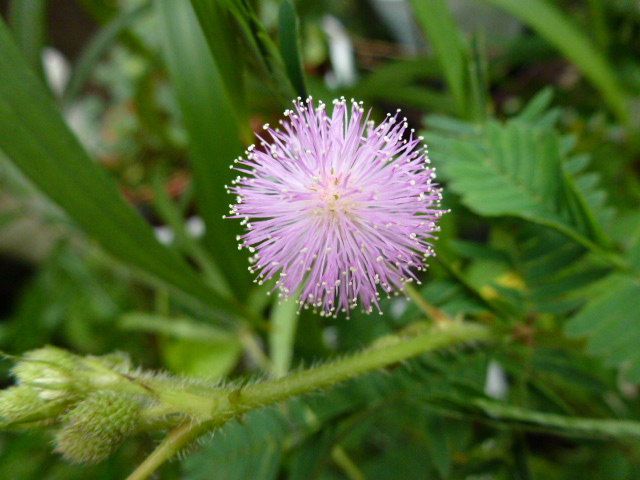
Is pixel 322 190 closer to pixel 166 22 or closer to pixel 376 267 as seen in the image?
pixel 376 267

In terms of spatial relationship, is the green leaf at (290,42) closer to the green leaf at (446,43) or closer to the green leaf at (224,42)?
the green leaf at (224,42)

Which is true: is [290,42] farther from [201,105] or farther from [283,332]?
[283,332]

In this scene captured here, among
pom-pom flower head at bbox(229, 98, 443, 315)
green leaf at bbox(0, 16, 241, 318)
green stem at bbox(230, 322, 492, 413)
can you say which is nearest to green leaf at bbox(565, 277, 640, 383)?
green stem at bbox(230, 322, 492, 413)

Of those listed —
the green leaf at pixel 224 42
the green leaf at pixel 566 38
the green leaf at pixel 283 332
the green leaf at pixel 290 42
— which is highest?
the green leaf at pixel 566 38

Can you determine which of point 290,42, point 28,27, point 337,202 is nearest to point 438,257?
point 337,202

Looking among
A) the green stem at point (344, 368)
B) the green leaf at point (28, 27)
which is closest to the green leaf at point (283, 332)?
the green stem at point (344, 368)
